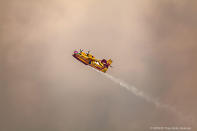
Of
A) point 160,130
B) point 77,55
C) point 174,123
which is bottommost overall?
point 77,55

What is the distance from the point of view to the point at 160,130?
170 metres

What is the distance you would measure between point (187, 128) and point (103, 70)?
66430 millimetres

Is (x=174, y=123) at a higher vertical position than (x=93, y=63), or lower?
higher

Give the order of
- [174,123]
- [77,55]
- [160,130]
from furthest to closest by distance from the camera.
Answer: [174,123], [160,130], [77,55]

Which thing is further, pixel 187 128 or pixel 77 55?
pixel 187 128

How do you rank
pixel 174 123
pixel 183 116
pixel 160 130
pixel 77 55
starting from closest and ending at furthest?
1. pixel 77 55
2. pixel 183 116
3. pixel 160 130
4. pixel 174 123

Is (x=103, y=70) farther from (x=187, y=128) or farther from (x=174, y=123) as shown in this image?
(x=174, y=123)

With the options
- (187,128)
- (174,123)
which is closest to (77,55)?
(187,128)

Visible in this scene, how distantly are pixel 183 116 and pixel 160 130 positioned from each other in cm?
2353

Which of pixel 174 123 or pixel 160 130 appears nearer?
pixel 160 130

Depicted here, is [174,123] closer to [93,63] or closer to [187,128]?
[187,128]

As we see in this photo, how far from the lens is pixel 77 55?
12069 cm

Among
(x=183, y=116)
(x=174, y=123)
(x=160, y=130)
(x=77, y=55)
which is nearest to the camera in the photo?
(x=77, y=55)

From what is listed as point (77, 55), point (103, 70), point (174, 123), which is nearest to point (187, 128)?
point (174, 123)
